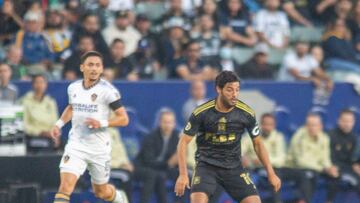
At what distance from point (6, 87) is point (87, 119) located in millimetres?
3488

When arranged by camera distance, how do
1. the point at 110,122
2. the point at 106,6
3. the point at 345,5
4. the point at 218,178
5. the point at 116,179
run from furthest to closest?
1. the point at 345,5
2. the point at 106,6
3. the point at 116,179
4. the point at 110,122
5. the point at 218,178

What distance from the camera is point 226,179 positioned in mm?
11984

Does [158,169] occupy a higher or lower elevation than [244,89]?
lower

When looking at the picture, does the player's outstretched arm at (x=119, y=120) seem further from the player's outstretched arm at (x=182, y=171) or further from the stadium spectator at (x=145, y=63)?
the stadium spectator at (x=145, y=63)

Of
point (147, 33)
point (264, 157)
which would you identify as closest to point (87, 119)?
point (264, 157)

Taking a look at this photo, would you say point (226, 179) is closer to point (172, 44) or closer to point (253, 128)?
point (253, 128)

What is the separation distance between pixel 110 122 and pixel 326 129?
225 inches

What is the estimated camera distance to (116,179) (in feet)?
53.0

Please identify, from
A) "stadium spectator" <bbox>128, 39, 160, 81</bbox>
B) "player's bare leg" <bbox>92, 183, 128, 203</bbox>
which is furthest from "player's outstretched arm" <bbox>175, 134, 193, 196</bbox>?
"stadium spectator" <bbox>128, 39, 160, 81</bbox>

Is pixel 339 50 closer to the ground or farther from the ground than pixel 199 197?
farther from the ground

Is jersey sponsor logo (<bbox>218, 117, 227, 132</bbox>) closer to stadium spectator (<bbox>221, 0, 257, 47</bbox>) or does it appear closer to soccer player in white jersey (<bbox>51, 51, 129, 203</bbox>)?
soccer player in white jersey (<bbox>51, 51, 129, 203</bbox>)

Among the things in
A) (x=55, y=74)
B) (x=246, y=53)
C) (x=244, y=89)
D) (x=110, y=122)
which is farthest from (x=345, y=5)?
(x=110, y=122)

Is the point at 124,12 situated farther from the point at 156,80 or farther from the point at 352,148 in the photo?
the point at 352,148

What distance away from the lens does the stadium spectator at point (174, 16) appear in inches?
738
